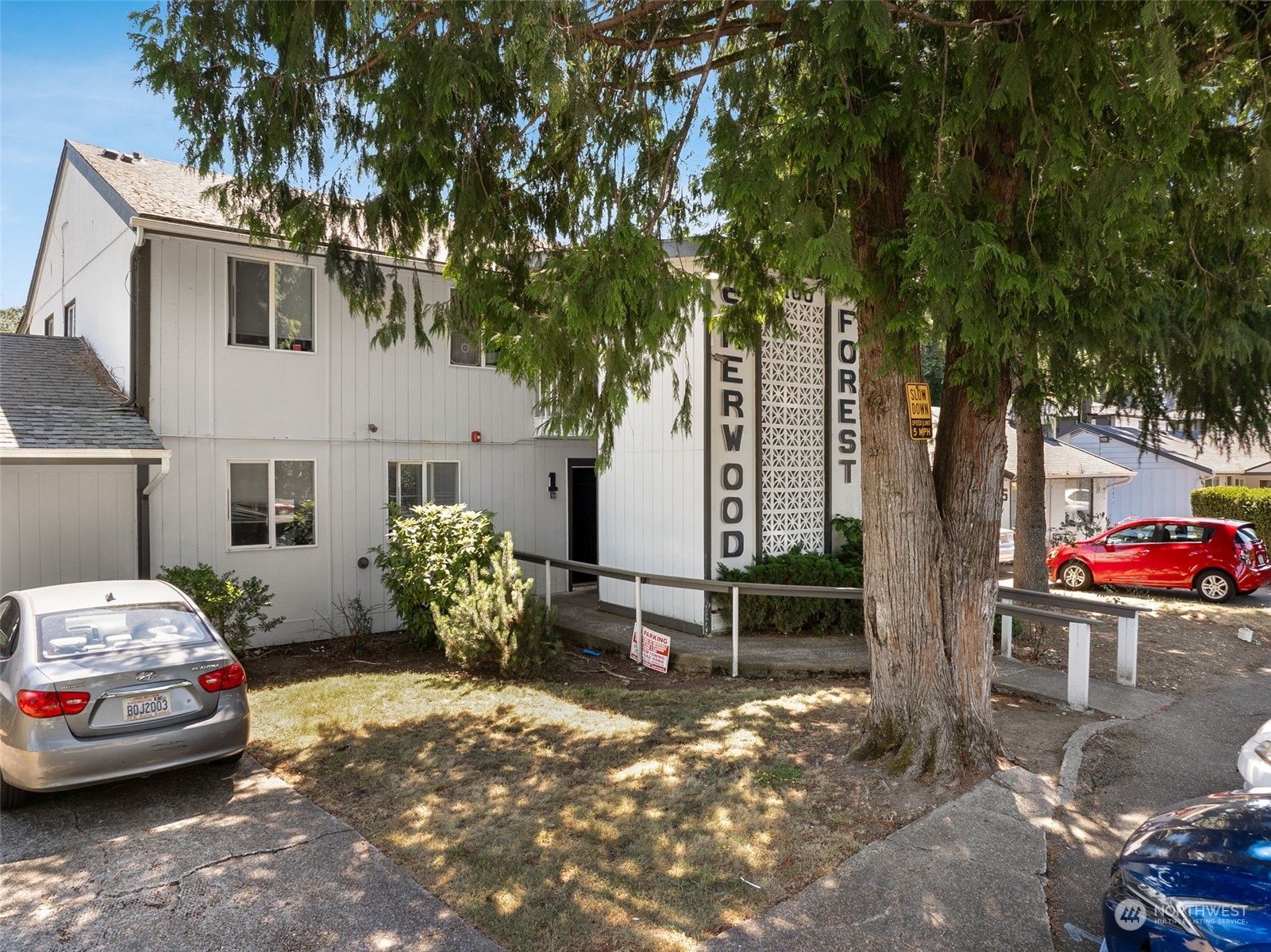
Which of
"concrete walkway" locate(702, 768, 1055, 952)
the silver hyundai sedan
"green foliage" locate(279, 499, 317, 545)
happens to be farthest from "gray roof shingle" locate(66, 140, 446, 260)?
"concrete walkway" locate(702, 768, 1055, 952)

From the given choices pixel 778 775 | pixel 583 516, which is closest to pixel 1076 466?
pixel 583 516

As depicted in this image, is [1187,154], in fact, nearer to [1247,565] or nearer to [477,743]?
[477,743]

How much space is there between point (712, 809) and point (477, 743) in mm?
2384

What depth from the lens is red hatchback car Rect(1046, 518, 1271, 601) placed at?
14.0 meters

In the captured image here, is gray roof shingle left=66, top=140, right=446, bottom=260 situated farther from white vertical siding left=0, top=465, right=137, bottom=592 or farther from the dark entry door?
the dark entry door

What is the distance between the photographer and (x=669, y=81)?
662 cm

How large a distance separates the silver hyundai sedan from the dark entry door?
26.7 feet

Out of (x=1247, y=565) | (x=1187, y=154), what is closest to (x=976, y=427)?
(x=1187, y=154)

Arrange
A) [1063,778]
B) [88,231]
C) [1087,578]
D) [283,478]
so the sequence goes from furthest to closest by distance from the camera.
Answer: [1087,578] → [88,231] → [283,478] → [1063,778]

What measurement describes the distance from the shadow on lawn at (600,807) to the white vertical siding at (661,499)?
3031 millimetres

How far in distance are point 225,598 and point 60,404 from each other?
3.33 meters

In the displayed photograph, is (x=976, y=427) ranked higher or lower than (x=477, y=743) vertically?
higher

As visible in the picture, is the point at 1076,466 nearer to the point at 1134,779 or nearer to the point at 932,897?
the point at 1134,779

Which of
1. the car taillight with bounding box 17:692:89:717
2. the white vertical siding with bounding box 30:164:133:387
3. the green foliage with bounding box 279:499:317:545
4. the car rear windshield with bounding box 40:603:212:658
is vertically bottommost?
the car taillight with bounding box 17:692:89:717
